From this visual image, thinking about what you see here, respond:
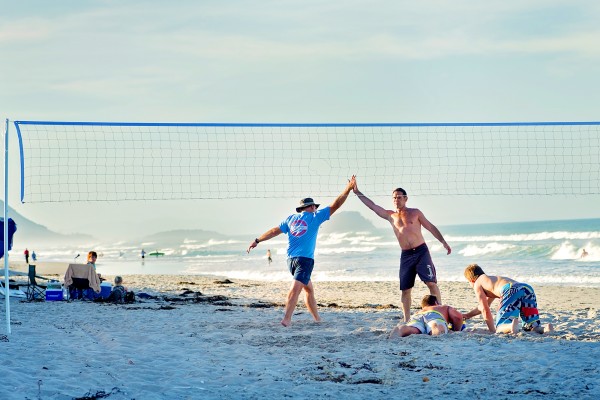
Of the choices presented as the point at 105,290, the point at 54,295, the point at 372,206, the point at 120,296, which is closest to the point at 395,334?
the point at 372,206

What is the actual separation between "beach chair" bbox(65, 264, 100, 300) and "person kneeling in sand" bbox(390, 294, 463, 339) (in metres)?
6.38

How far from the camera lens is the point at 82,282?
12141 millimetres

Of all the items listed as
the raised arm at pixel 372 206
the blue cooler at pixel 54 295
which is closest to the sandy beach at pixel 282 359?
the raised arm at pixel 372 206

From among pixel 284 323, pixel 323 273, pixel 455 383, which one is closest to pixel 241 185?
pixel 284 323

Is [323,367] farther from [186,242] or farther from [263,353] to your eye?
[186,242]

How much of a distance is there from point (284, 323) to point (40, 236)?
13761 cm

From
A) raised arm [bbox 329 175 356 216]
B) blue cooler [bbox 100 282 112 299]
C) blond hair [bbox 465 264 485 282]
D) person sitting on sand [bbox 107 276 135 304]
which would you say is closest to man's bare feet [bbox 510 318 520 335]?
blond hair [bbox 465 264 485 282]

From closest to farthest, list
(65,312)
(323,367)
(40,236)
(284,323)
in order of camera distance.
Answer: (323,367) < (284,323) < (65,312) < (40,236)

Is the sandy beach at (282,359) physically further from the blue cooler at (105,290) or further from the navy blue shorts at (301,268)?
the blue cooler at (105,290)

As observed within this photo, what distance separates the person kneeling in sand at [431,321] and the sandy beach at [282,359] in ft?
0.39

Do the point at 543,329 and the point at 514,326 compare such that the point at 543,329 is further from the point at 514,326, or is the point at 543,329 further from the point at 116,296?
the point at 116,296

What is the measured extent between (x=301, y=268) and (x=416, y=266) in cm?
121

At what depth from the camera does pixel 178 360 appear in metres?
→ 6.33

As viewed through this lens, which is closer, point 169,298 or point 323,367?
point 323,367
